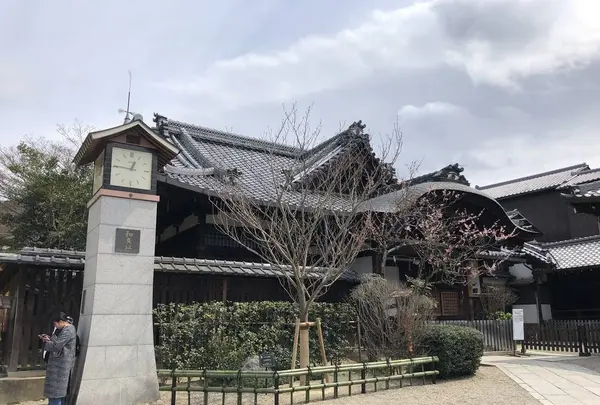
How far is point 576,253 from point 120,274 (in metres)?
21.9

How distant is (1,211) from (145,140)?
56.8 feet

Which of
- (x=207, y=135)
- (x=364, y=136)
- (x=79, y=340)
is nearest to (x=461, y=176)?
(x=364, y=136)

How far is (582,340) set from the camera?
15.4 meters

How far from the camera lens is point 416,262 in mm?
16859

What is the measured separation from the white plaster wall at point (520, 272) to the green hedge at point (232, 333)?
14547 millimetres

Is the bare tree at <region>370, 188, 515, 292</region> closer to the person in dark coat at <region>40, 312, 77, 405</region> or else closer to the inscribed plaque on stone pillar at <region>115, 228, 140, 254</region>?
the inscribed plaque on stone pillar at <region>115, 228, 140, 254</region>

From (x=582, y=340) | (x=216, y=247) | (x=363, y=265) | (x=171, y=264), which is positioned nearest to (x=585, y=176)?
(x=582, y=340)

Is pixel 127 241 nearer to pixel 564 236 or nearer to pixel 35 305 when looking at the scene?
pixel 35 305

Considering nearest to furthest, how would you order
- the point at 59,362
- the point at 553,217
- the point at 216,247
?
the point at 59,362 < the point at 216,247 < the point at 553,217


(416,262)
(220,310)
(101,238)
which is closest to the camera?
(101,238)

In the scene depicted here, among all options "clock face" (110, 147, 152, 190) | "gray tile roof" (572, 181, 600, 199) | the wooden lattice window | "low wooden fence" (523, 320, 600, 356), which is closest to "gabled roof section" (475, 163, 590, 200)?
"low wooden fence" (523, 320, 600, 356)

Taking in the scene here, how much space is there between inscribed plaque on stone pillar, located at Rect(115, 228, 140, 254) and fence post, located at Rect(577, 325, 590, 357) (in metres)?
13.7

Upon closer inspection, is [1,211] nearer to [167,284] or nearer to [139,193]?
[167,284]

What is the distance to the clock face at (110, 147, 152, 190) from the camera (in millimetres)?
8969
